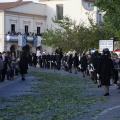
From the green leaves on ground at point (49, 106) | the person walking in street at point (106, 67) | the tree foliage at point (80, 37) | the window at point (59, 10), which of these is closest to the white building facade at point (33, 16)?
the window at point (59, 10)

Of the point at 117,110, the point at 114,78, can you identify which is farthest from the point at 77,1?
the point at 117,110

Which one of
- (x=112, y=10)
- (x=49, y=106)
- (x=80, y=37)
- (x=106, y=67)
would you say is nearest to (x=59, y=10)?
(x=80, y=37)

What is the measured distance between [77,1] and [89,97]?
63875 millimetres

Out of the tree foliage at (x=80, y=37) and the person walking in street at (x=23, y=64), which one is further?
the tree foliage at (x=80, y=37)

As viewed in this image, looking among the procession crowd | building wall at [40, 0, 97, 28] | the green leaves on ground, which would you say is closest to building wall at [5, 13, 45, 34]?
building wall at [40, 0, 97, 28]

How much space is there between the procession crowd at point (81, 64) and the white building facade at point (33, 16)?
22.6 metres

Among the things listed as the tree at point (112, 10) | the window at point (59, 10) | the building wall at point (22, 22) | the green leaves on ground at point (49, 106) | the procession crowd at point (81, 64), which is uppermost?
the window at point (59, 10)

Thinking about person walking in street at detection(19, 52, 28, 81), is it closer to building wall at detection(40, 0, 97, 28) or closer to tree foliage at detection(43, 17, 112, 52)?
tree foliage at detection(43, 17, 112, 52)

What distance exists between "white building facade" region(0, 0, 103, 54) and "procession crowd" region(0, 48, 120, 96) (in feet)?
74.1

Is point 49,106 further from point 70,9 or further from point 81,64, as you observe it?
point 70,9

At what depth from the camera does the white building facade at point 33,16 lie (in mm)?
79062

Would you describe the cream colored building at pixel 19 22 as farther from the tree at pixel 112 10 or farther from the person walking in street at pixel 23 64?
the person walking in street at pixel 23 64

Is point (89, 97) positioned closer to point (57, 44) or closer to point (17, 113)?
point (17, 113)

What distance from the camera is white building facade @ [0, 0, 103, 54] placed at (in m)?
79.1
